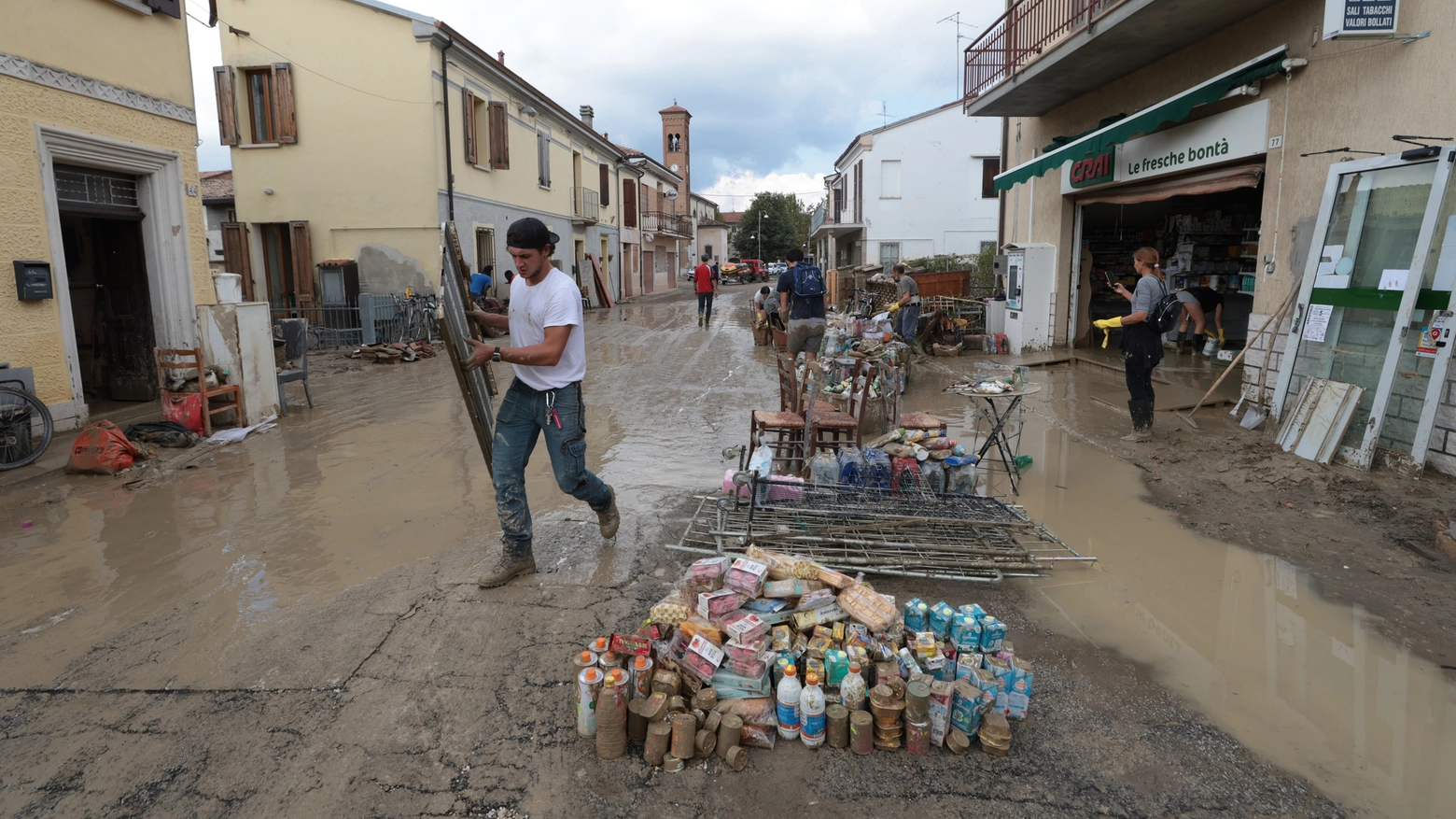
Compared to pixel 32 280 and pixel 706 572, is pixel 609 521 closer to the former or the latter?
pixel 706 572

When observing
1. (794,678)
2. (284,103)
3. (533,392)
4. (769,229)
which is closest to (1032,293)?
(533,392)

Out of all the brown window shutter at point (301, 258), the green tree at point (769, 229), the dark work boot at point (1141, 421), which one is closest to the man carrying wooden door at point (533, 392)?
the dark work boot at point (1141, 421)

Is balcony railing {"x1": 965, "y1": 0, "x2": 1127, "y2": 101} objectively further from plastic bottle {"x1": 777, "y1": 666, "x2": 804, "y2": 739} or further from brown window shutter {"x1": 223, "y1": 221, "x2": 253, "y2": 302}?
brown window shutter {"x1": 223, "y1": 221, "x2": 253, "y2": 302}

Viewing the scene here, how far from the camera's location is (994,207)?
2972cm

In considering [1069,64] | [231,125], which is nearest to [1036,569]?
[1069,64]

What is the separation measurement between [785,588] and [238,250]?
17.3 m

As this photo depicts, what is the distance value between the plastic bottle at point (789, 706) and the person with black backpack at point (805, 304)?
6178 millimetres

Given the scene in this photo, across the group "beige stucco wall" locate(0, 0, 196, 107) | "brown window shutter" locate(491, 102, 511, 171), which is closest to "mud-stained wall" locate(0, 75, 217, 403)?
"beige stucco wall" locate(0, 0, 196, 107)

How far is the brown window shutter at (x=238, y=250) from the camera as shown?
16.6 metres

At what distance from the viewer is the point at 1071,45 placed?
32.4 feet

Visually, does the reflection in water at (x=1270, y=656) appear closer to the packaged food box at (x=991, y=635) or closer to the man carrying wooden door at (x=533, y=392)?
the packaged food box at (x=991, y=635)

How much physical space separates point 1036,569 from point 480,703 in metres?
2.78

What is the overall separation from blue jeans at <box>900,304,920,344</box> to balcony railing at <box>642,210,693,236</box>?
26237 mm

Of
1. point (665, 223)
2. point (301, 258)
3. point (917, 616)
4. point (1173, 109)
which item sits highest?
point (665, 223)
